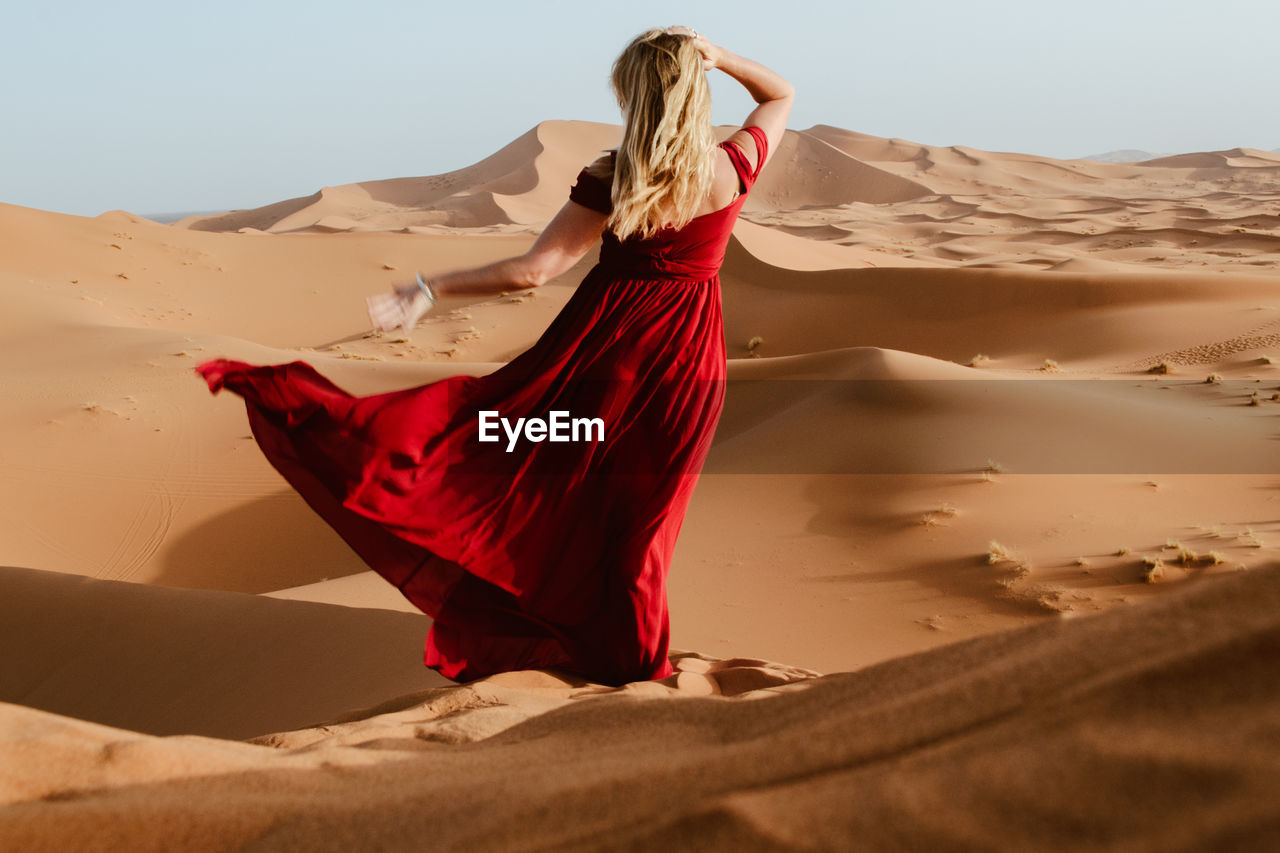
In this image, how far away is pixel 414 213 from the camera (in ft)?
150

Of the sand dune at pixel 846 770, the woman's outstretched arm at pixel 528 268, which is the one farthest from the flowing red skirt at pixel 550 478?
the sand dune at pixel 846 770

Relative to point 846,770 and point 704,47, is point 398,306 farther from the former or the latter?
point 846,770

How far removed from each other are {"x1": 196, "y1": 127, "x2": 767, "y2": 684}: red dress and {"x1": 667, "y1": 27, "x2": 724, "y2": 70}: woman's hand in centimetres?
35

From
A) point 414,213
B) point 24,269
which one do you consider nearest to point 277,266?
point 24,269

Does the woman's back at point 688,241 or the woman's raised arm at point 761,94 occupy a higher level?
the woman's raised arm at point 761,94

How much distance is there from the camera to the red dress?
3.11 meters

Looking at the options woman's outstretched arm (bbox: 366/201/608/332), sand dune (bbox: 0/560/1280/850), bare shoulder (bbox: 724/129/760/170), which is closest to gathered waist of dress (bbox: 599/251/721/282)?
woman's outstretched arm (bbox: 366/201/608/332)

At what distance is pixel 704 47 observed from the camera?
9.85 feet

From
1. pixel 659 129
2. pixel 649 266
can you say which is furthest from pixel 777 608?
pixel 659 129

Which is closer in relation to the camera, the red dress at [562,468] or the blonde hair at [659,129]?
the blonde hair at [659,129]

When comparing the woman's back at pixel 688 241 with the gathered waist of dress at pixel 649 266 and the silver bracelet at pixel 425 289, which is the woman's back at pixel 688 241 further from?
the silver bracelet at pixel 425 289

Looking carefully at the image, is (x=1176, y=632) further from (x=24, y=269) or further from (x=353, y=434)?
(x=24, y=269)

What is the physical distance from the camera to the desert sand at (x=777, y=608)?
113 centimetres

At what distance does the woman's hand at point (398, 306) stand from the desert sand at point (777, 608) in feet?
3.92
